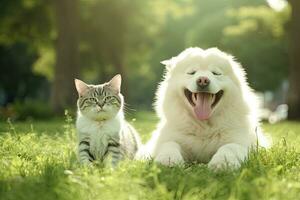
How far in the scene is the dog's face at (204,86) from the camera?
638 cm

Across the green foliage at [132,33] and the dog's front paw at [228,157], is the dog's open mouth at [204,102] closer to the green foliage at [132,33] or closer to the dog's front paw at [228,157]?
the dog's front paw at [228,157]

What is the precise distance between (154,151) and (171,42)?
59.1 m

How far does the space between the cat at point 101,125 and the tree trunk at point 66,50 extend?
17.7 m

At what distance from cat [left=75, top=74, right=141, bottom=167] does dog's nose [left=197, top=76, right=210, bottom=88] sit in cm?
114

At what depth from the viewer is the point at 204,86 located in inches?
247

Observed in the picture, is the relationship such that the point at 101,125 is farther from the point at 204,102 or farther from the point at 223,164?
the point at 223,164

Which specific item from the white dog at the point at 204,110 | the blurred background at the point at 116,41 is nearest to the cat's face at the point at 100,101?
the white dog at the point at 204,110

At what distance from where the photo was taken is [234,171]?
561cm

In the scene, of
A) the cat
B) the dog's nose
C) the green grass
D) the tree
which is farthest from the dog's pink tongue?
the tree

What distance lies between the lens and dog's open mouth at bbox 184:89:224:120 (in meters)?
6.45

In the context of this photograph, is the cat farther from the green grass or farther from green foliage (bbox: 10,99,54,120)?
green foliage (bbox: 10,99,54,120)

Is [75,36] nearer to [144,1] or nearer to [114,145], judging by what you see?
[144,1]

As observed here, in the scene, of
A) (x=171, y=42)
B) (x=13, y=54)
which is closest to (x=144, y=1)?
(x=13, y=54)

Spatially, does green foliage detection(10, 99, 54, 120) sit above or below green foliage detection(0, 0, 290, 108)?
below
